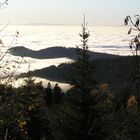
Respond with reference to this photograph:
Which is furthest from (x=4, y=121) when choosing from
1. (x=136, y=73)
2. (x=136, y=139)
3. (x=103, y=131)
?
(x=136, y=139)

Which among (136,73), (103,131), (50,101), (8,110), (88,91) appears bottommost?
(50,101)

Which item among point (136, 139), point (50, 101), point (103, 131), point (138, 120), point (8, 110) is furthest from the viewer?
point (50, 101)

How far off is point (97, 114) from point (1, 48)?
13.8m

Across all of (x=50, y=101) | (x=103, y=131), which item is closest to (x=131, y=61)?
(x=103, y=131)

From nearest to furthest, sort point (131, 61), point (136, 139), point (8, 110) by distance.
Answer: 1. point (8, 110)
2. point (131, 61)
3. point (136, 139)

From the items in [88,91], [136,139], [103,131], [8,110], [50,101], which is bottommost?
[50,101]

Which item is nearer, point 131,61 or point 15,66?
point 15,66

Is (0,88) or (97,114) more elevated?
(0,88)

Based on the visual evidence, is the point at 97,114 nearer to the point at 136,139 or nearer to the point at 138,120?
the point at 136,139

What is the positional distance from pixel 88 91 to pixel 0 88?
13541mm

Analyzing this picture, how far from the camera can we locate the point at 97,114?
21.1m

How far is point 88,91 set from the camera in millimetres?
21375

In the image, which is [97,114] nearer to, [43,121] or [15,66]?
[15,66]

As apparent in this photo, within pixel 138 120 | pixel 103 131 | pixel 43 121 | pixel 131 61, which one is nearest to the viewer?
pixel 131 61
